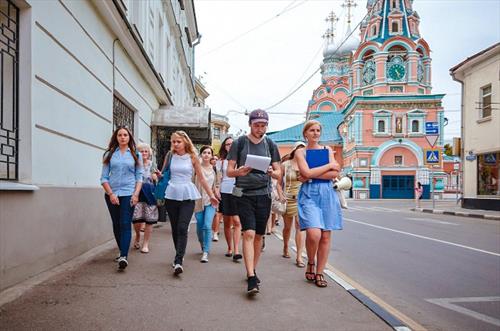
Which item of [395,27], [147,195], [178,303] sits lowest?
[178,303]

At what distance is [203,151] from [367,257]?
351cm

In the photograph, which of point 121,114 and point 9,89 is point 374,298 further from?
point 121,114

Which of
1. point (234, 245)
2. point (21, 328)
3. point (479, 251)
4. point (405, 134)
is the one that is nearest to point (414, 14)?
point (405, 134)

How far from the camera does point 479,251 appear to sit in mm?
8648

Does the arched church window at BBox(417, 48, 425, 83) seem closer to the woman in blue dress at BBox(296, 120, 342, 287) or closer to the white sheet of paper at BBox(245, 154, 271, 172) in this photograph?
the woman in blue dress at BBox(296, 120, 342, 287)

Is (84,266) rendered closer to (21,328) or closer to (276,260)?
(21,328)

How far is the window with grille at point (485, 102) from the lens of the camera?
21.9 meters

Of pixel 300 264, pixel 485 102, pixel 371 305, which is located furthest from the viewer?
pixel 485 102

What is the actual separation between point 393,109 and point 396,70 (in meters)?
4.28

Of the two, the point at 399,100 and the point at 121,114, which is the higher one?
the point at 399,100

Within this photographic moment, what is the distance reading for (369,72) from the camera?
4862cm

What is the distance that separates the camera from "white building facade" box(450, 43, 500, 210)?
21.1 metres

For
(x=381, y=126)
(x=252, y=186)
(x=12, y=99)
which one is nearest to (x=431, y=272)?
(x=252, y=186)

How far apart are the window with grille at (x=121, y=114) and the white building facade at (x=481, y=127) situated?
17666mm
